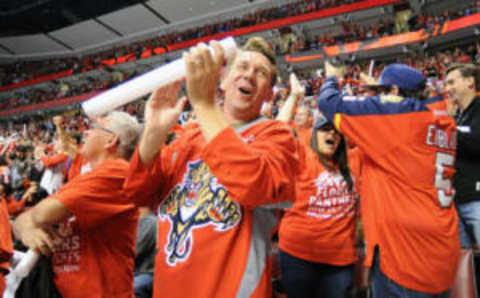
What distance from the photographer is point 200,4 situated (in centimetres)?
2189

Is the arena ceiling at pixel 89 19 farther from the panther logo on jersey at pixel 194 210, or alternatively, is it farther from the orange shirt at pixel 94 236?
the panther logo on jersey at pixel 194 210

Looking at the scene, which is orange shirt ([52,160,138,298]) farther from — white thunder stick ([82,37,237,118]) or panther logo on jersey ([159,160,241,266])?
white thunder stick ([82,37,237,118])

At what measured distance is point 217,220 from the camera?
3.34ft

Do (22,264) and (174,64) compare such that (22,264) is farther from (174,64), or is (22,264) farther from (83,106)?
(174,64)

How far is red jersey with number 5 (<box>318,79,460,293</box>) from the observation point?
166 centimetres

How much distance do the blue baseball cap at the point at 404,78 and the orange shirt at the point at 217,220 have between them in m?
1.09

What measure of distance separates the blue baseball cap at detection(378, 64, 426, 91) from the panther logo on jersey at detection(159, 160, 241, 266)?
4.32ft

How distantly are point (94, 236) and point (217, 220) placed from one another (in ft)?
3.23

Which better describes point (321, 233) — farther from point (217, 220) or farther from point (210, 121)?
point (210, 121)

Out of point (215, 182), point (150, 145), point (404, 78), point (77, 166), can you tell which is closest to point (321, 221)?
point (404, 78)

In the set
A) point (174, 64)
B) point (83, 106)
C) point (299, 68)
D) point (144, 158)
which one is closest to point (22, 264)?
point (144, 158)

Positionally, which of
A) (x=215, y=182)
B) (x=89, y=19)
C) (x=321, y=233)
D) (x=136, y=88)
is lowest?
(x=321, y=233)

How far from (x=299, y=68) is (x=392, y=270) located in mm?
17472

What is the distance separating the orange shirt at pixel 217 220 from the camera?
0.95m
